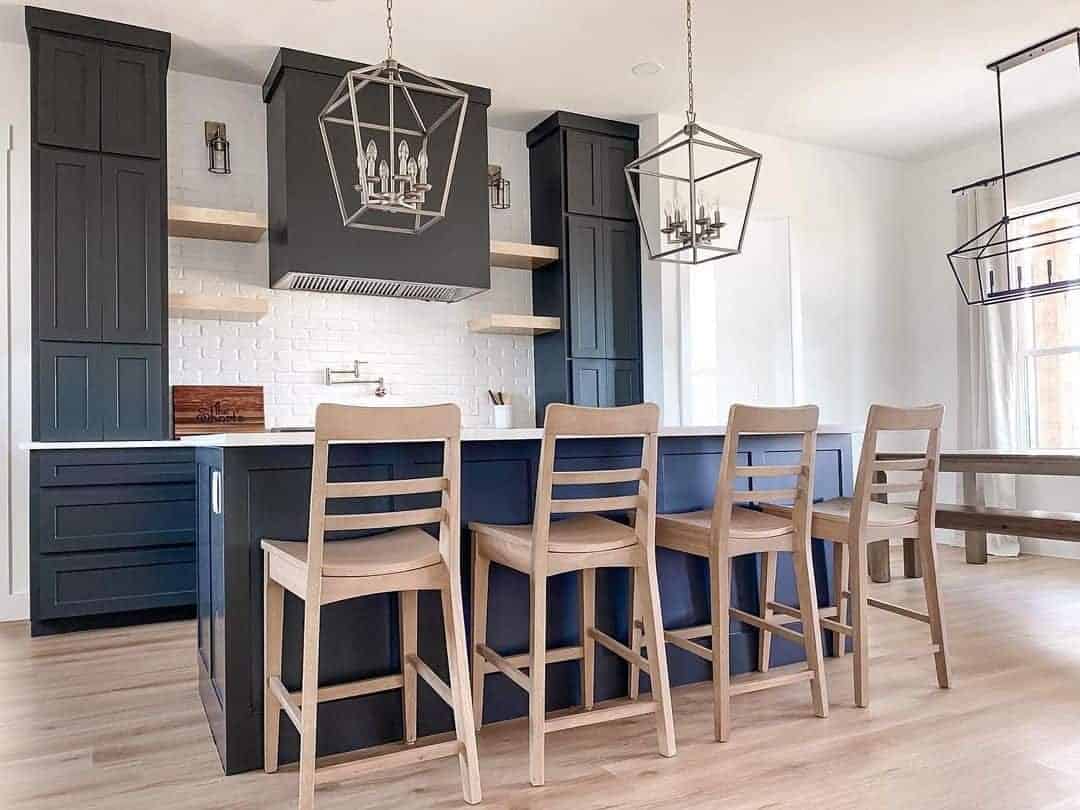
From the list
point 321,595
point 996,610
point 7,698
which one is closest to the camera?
point 321,595

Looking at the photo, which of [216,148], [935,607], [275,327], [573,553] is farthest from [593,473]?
[216,148]

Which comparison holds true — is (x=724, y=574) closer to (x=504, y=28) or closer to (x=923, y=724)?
(x=923, y=724)

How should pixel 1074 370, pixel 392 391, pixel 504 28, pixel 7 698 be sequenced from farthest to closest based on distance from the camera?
pixel 1074 370, pixel 392 391, pixel 504 28, pixel 7 698

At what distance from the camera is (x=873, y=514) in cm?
301

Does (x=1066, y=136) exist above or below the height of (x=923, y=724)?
above

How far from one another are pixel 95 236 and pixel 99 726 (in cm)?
254

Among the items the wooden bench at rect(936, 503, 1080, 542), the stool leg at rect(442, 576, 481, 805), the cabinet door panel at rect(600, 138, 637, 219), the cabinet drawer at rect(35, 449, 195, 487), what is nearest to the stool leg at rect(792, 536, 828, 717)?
the stool leg at rect(442, 576, 481, 805)

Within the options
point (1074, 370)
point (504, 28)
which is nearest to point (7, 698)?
point (504, 28)

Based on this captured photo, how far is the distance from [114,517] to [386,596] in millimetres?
2239

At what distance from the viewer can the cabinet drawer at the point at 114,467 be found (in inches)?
156

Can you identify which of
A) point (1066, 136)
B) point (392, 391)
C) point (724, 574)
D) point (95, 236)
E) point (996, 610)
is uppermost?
point (1066, 136)

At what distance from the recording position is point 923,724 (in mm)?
2551

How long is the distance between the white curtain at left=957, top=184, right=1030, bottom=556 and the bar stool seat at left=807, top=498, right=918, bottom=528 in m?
3.20

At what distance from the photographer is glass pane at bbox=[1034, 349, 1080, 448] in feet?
18.7
